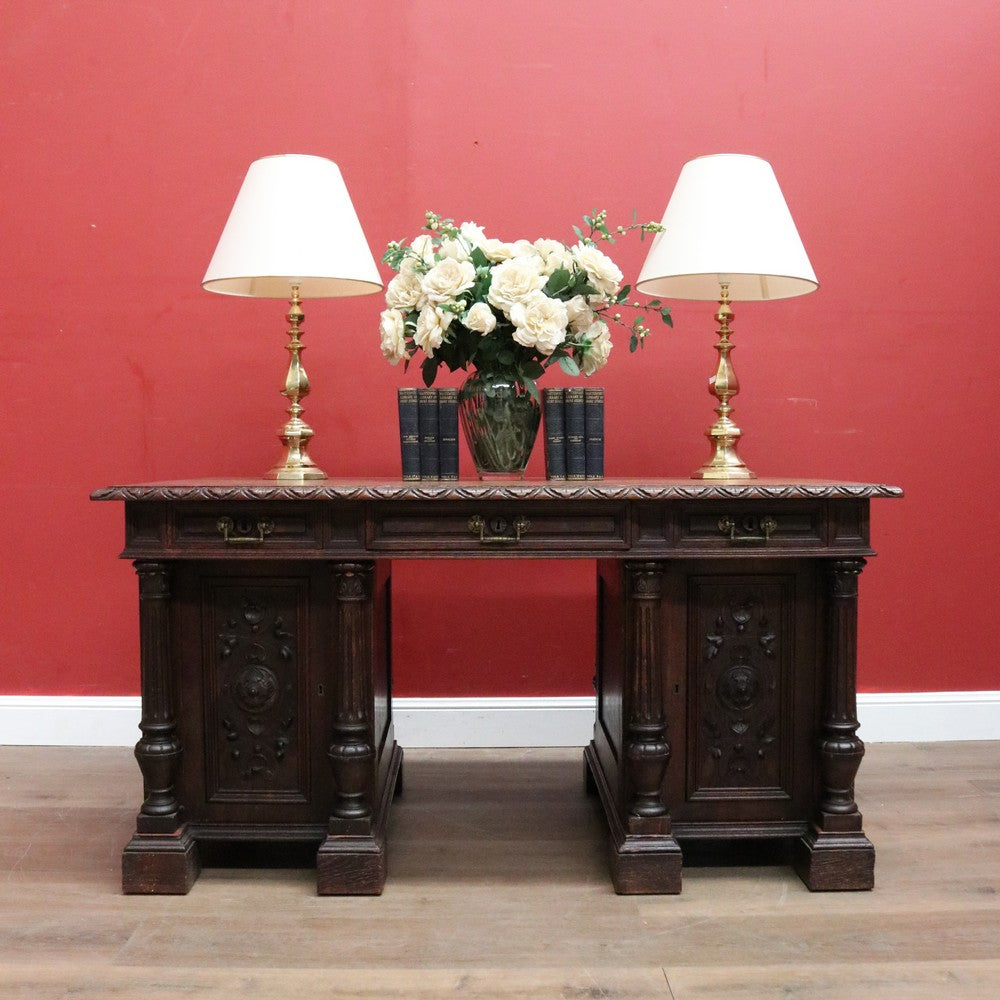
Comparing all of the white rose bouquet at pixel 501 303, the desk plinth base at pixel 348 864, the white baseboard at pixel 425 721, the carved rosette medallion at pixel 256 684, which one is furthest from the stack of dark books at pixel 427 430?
the white baseboard at pixel 425 721

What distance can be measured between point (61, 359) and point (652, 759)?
2.06m

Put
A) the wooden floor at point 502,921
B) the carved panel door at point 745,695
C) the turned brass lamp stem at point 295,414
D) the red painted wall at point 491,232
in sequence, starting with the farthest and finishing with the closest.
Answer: the red painted wall at point 491,232
the turned brass lamp stem at point 295,414
the carved panel door at point 745,695
the wooden floor at point 502,921

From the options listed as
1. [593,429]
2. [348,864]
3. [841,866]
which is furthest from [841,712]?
[348,864]

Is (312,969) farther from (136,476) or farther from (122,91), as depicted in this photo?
(122,91)

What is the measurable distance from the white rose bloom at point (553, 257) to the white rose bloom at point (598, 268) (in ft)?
0.07

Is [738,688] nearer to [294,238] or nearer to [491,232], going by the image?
[294,238]

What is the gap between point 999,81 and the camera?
247cm

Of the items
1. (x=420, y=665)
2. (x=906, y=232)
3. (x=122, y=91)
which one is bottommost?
(x=420, y=665)

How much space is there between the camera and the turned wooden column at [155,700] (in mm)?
1660

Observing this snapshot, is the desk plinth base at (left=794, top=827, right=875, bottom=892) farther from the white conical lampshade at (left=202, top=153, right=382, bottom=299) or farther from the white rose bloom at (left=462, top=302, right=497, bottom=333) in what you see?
the white conical lampshade at (left=202, top=153, right=382, bottom=299)

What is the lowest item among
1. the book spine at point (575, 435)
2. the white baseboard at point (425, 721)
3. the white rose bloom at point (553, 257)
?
the white baseboard at point (425, 721)

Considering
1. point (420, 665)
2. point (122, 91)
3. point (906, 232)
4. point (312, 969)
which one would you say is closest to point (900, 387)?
point (906, 232)

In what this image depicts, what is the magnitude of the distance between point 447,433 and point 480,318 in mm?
269

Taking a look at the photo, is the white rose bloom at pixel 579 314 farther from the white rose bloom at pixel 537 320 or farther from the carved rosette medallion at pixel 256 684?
the carved rosette medallion at pixel 256 684
